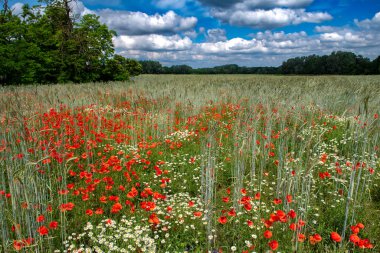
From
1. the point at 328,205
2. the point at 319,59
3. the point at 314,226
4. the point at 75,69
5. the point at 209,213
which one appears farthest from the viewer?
the point at 319,59

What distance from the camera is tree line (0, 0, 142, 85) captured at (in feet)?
64.7

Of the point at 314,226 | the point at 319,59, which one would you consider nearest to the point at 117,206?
the point at 314,226

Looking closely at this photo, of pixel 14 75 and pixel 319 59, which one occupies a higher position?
pixel 319 59

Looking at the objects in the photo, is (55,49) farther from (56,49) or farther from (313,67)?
(313,67)

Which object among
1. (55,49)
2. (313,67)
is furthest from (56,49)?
(313,67)

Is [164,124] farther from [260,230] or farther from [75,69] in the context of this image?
[75,69]

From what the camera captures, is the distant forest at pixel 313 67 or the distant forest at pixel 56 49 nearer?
the distant forest at pixel 56 49

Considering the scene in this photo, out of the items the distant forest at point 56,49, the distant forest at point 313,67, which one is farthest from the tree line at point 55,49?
the distant forest at point 313,67

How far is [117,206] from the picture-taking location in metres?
3.03

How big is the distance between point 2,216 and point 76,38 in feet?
72.2

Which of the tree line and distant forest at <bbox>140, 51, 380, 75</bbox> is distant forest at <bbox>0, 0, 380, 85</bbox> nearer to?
the tree line

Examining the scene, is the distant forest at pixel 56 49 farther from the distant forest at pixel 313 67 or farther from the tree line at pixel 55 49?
→ the distant forest at pixel 313 67

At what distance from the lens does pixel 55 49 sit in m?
22.8

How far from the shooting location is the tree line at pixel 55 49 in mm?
19719
